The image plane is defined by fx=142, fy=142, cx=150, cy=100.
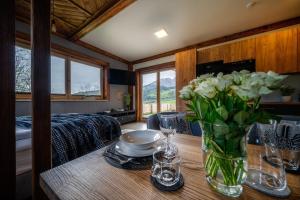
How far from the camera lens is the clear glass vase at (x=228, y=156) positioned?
438 mm

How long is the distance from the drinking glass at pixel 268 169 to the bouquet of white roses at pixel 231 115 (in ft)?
0.38

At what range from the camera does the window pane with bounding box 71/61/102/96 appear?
147 inches

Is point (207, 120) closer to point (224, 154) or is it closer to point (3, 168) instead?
point (224, 154)

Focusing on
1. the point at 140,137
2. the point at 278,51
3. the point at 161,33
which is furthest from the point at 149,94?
the point at 140,137

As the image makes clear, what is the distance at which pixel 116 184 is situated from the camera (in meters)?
0.49

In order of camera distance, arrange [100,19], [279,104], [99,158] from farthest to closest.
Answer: [100,19] < [279,104] < [99,158]

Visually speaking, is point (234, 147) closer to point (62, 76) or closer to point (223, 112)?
point (223, 112)

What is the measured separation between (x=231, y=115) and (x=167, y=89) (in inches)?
170

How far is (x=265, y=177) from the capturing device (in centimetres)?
54

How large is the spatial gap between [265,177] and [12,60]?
4.18 feet

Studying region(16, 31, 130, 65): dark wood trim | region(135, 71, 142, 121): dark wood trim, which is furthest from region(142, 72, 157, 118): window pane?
region(16, 31, 130, 65): dark wood trim

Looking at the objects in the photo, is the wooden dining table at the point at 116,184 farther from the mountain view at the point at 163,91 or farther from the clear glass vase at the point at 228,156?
the mountain view at the point at 163,91

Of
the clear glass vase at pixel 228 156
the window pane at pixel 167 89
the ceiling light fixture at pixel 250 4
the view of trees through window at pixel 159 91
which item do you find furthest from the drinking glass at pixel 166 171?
the window pane at pixel 167 89

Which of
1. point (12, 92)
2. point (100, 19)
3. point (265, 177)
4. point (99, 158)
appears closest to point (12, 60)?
point (12, 92)
